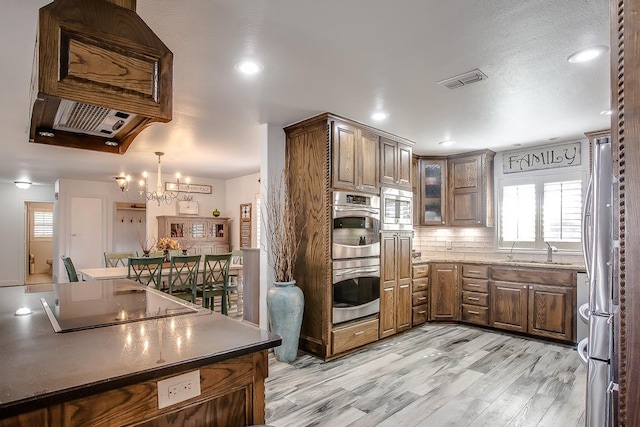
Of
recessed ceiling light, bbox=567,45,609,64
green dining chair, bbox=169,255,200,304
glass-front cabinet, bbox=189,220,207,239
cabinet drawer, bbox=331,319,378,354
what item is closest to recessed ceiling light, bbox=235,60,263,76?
recessed ceiling light, bbox=567,45,609,64

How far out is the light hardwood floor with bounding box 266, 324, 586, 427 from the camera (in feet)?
8.36

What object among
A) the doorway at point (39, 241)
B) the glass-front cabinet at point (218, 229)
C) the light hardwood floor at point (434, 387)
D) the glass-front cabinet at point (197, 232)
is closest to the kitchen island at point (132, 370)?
the light hardwood floor at point (434, 387)

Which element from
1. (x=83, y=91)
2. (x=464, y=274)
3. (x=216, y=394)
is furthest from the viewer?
(x=464, y=274)

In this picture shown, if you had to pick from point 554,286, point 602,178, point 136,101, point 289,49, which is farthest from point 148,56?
point 554,286

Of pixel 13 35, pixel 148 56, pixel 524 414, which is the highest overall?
pixel 13 35

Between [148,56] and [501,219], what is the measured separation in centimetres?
506

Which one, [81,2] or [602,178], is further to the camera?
[602,178]

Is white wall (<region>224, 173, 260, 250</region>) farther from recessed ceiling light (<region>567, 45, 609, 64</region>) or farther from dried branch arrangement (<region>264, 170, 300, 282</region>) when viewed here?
recessed ceiling light (<region>567, 45, 609, 64</region>)

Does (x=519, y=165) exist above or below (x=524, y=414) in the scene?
above

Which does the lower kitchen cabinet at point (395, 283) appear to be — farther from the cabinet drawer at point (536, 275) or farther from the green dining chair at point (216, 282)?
the green dining chair at point (216, 282)

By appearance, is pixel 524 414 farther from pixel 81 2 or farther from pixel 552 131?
pixel 81 2

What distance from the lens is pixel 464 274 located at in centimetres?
502

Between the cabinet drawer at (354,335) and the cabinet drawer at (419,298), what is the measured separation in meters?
0.89

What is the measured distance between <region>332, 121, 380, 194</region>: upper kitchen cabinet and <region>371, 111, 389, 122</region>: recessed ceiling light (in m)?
0.25
